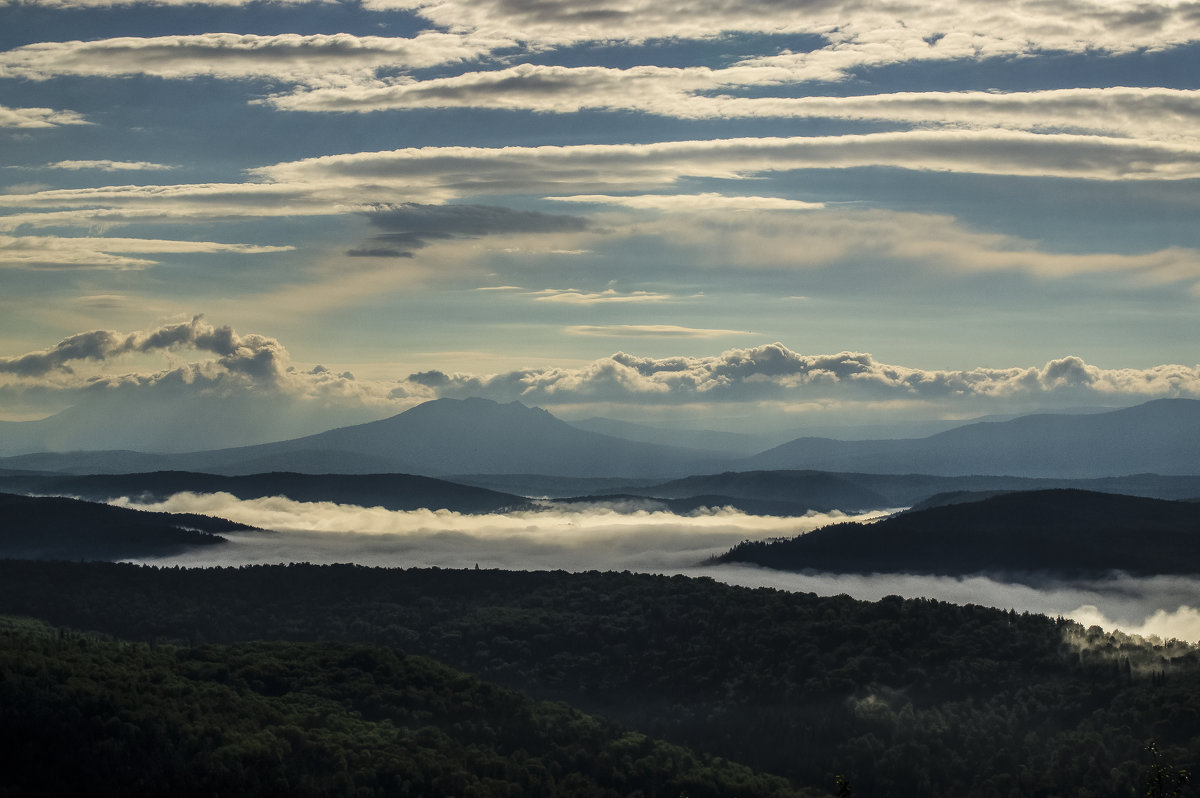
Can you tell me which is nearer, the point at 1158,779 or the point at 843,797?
the point at 843,797
